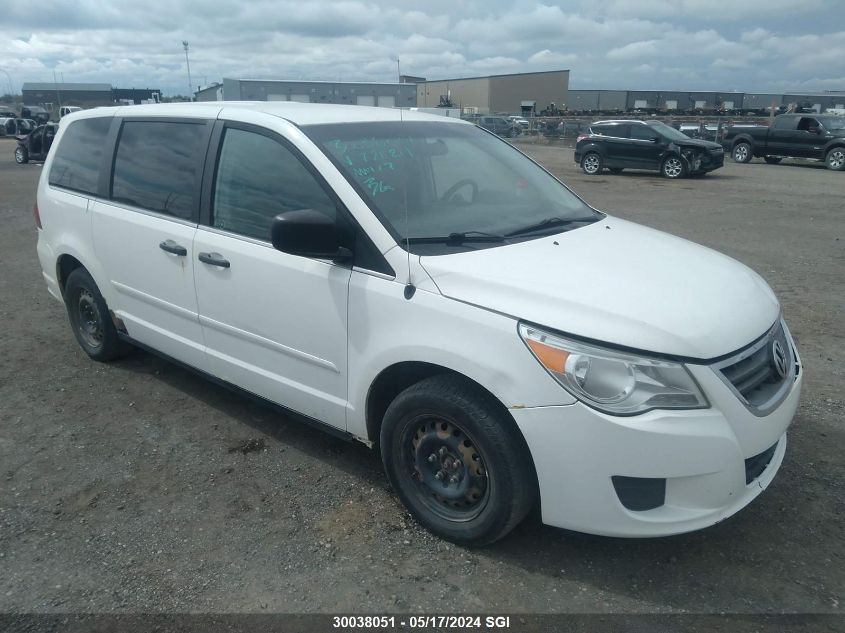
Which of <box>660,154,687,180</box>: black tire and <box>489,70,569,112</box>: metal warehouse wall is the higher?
<box>489,70,569,112</box>: metal warehouse wall

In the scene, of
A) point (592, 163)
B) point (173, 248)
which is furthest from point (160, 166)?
point (592, 163)

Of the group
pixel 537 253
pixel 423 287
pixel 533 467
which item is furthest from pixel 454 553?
pixel 537 253

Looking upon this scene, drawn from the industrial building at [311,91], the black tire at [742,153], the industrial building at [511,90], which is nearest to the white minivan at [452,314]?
the industrial building at [311,91]

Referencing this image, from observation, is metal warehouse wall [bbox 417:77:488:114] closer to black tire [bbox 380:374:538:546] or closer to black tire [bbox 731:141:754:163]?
black tire [bbox 731:141:754:163]

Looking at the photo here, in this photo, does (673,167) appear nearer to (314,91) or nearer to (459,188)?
(314,91)

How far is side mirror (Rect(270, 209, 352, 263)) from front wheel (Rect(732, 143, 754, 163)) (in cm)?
2490

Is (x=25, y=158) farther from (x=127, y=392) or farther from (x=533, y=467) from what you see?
(x=533, y=467)

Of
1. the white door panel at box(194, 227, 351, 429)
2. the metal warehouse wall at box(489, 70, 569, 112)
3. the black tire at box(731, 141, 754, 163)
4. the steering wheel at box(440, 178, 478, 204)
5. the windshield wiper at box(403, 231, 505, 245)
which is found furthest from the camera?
the metal warehouse wall at box(489, 70, 569, 112)

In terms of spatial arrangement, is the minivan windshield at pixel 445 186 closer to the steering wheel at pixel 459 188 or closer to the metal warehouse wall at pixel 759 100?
the steering wheel at pixel 459 188

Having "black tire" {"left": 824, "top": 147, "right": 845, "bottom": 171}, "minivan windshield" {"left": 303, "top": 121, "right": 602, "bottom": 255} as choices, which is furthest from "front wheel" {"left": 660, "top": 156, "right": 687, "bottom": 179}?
"minivan windshield" {"left": 303, "top": 121, "right": 602, "bottom": 255}

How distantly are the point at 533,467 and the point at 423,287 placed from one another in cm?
86

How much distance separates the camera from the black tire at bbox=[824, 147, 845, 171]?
21297 mm

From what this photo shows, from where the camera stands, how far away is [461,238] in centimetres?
315

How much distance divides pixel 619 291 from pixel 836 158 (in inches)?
903
